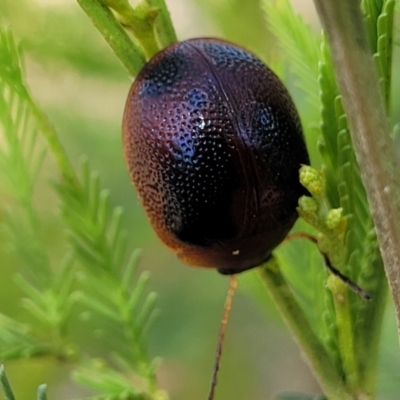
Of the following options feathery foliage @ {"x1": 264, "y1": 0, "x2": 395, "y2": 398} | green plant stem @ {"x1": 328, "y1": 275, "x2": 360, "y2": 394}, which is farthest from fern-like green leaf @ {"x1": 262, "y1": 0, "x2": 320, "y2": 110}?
green plant stem @ {"x1": 328, "y1": 275, "x2": 360, "y2": 394}

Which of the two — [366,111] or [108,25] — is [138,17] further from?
[366,111]

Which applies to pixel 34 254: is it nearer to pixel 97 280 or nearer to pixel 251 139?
pixel 97 280

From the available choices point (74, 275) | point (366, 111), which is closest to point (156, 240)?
point (74, 275)

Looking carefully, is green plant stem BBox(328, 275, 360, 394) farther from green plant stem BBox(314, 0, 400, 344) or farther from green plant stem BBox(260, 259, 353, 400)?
green plant stem BBox(314, 0, 400, 344)

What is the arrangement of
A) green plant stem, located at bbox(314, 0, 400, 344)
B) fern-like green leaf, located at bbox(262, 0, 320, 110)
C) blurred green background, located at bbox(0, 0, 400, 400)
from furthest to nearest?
blurred green background, located at bbox(0, 0, 400, 400) < fern-like green leaf, located at bbox(262, 0, 320, 110) < green plant stem, located at bbox(314, 0, 400, 344)

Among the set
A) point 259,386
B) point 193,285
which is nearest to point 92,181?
point 193,285

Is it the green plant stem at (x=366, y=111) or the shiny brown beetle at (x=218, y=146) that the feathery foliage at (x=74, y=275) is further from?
the green plant stem at (x=366, y=111)
